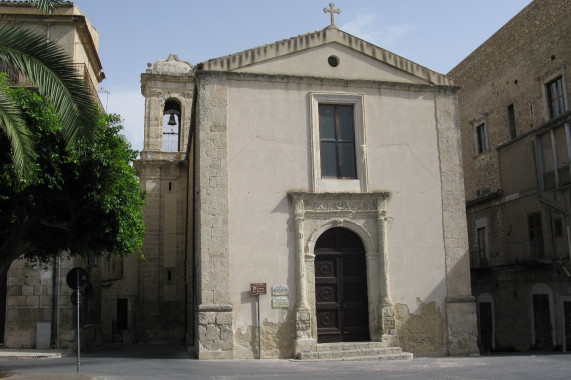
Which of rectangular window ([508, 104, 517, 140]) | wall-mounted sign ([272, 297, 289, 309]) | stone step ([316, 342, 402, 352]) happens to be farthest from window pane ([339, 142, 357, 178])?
rectangular window ([508, 104, 517, 140])

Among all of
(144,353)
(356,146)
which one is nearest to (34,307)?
(144,353)

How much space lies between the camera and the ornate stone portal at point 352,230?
14867mm

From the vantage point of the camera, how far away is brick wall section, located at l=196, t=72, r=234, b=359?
46.8 feet

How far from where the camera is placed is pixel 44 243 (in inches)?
502

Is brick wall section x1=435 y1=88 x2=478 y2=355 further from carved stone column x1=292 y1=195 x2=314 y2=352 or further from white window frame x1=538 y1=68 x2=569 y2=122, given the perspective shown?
white window frame x1=538 y1=68 x2=569 y2=122

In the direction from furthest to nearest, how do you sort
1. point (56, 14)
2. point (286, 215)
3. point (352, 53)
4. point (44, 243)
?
point (56, 14) → point (352, 53) → point (286, 215) → point (44, 243)

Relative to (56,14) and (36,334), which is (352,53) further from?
(36,334)

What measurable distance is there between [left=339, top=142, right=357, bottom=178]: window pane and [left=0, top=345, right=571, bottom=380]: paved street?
16.4 ft

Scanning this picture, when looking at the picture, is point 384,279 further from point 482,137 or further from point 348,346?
point 482,137

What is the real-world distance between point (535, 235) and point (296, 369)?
11613mm

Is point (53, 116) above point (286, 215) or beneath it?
above

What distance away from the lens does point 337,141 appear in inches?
640

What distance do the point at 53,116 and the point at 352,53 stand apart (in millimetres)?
8539

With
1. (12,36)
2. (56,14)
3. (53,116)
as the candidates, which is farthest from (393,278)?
(56,14)
